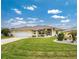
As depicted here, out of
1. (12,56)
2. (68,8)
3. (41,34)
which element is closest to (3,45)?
(12,56)

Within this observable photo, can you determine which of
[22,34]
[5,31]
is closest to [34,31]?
[22,34]

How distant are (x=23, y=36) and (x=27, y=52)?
18cm

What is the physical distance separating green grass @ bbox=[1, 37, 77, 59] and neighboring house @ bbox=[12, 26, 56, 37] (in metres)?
0.05

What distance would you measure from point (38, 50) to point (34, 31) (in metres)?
0.21

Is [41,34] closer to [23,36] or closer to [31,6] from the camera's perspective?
[23,36]

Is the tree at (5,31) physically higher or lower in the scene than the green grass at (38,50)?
higher

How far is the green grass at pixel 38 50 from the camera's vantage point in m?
1.72

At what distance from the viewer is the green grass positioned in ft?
5.65

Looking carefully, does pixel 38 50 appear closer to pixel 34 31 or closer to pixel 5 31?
pixel 34 31

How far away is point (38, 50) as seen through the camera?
5.69ft

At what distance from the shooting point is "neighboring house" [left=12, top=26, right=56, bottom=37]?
5.71 feet

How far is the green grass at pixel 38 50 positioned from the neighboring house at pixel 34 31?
0.05 m

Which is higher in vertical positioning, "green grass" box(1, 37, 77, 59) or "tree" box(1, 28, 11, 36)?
"tree" box(1, 28, 11, 36)

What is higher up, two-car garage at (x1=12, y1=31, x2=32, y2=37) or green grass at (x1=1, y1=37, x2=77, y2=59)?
two-car garage at (x1=12, y1=31, x2=32, y2=37)
